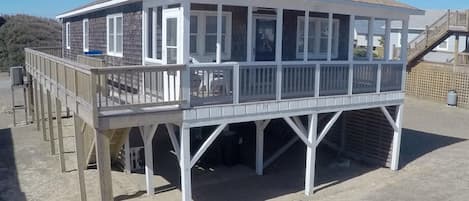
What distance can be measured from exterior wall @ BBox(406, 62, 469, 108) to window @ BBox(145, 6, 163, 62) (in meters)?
19.2

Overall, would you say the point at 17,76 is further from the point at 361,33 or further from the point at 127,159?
the point at 361,33

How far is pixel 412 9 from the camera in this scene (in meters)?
12.2

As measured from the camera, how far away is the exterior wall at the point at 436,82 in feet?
78.6

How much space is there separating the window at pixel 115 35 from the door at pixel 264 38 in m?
3.92

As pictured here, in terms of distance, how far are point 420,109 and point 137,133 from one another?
1580cm

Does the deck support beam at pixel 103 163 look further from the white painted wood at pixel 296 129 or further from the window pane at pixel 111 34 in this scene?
the window pane at pixel 111 34

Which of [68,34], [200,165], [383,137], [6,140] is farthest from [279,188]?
[68,34]

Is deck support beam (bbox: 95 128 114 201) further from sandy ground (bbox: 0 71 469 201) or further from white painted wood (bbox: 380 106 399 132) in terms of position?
white painted wood (bbox: 380 106 399 132)

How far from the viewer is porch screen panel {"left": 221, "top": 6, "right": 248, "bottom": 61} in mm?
10820

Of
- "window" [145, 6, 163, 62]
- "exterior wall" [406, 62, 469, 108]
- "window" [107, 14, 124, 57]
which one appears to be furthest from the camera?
"exterior wall" [406, 62, 469, 108]

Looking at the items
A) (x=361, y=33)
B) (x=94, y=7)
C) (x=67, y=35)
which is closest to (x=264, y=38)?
(x=94, y=7)

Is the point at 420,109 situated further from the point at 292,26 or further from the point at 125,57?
the point at 125,57

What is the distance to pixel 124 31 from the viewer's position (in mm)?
12453

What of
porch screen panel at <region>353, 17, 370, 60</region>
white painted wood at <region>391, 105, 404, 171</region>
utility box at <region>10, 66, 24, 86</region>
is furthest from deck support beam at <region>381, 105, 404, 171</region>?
utility box at <region>10, 66, 24, 86</region>
